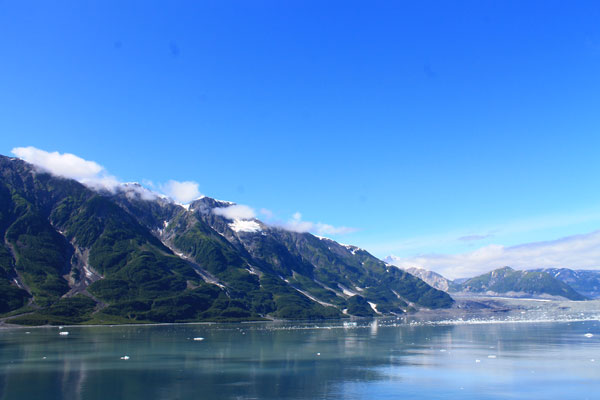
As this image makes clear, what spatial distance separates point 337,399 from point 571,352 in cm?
7888

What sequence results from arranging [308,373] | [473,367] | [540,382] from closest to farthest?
[540,382]
[308,373]
[473,367]

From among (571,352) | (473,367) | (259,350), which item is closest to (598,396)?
(473,367)

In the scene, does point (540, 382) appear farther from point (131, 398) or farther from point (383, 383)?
point (131, 398)

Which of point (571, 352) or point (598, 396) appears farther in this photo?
point (571, 352)

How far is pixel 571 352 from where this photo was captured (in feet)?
369

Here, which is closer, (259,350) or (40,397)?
(40,397)

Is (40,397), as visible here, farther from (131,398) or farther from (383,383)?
(383,383)

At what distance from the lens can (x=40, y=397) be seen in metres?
62.9

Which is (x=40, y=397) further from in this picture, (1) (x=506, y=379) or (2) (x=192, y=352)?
(1) (x=506, y=379)

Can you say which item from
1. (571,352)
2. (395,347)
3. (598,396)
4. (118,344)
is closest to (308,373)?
(598,396)

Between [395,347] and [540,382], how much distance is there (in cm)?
6033

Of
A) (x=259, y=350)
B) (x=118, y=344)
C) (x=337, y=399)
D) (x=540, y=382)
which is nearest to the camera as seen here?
(x=337, y=399)

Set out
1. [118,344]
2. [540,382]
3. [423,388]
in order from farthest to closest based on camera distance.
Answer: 1. [118,344]
2. [540,382]
3. [423,388]

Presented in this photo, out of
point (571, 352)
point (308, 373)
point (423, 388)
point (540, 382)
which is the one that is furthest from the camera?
point (571, 352)
